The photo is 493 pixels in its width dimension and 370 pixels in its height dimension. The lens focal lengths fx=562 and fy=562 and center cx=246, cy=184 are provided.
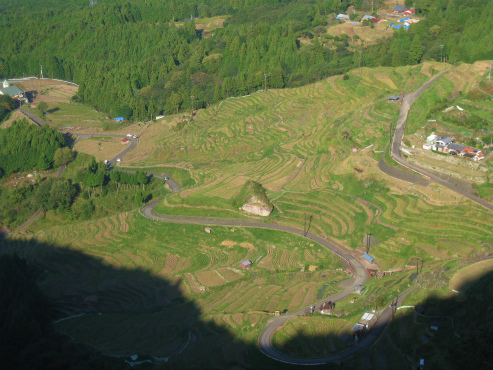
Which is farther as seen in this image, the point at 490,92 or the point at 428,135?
the point at 490,92

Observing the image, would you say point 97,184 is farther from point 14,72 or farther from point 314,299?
point 14,72

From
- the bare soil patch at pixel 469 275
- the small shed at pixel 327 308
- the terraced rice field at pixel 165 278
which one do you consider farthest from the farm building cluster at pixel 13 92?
the bare soil patch at pixel 469 275

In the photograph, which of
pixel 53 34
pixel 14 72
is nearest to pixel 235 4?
pixel 53 34

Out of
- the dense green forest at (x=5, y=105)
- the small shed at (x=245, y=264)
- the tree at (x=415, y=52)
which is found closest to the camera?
the small shed at (x=245, y=264)

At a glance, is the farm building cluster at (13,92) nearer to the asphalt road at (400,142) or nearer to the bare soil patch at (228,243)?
the bare soil patch at (228,243)

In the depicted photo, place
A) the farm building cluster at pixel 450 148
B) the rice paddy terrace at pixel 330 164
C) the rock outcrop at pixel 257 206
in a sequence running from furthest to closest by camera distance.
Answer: the rock outcrop at pixel 257 206
the farm building cluster at pixel 450 148
the rice paddy terrace at pixel 330 164

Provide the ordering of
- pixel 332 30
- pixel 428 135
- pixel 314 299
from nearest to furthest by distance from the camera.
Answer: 1. pixel 314 299
2. pixel 428 135
3. pixel 332 30

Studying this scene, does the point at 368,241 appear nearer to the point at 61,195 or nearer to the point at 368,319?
the point at 368,319
